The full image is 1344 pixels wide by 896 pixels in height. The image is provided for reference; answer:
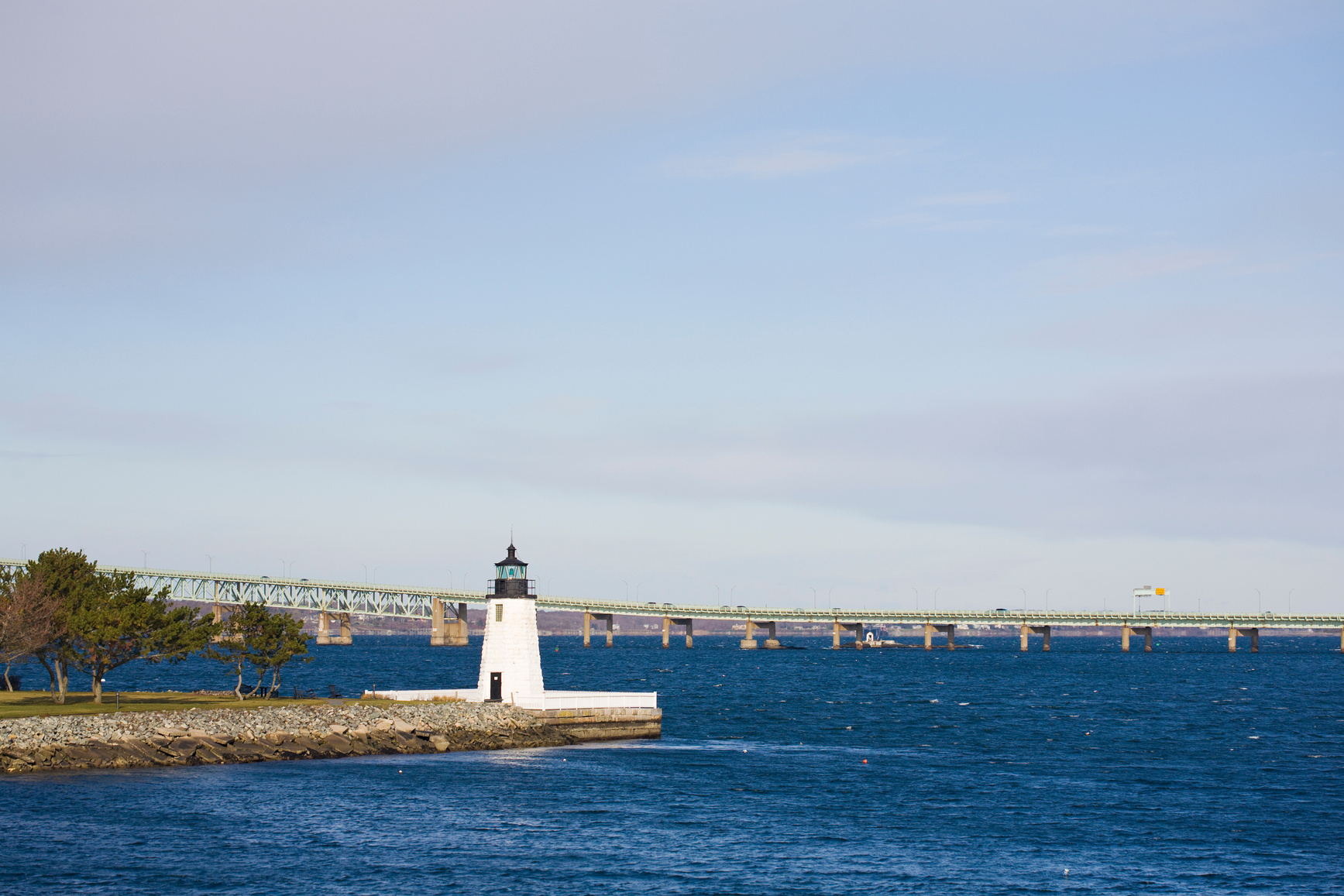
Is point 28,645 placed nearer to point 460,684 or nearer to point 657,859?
point 657,859

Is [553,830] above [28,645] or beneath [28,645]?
beneath

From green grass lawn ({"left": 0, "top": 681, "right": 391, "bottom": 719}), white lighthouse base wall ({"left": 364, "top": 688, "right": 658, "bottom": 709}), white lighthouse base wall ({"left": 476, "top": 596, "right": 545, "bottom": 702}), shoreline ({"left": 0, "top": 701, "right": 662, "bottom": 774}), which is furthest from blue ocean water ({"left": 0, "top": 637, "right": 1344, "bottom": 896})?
green grass lawn ({"left": 0, "top": 681, "right": 391, "bottom": 719})

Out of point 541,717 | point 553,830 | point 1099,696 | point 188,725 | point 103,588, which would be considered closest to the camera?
point 553,830

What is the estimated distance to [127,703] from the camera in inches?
3105

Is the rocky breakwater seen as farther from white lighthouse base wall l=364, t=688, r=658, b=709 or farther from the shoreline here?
white lighthouse base wall l=364, t=688, r=658, b=709

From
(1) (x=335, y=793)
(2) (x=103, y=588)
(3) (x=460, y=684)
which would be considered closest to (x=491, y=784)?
(1) (x=335, y=793)

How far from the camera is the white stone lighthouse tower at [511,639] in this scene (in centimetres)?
8138

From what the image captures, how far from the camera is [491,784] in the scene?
6309 centimetres

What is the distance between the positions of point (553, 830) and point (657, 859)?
6.19 meters

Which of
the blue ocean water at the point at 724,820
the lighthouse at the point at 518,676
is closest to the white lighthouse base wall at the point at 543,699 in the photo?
the lighthouse at the point at 518,676

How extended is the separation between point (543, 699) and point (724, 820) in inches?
1058

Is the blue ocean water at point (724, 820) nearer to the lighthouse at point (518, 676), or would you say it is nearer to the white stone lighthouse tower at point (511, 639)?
the lighthouse at point (518, 676)

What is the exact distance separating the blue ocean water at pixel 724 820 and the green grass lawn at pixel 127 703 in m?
11.6

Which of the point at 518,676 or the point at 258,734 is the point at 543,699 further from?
the point at 258,734
